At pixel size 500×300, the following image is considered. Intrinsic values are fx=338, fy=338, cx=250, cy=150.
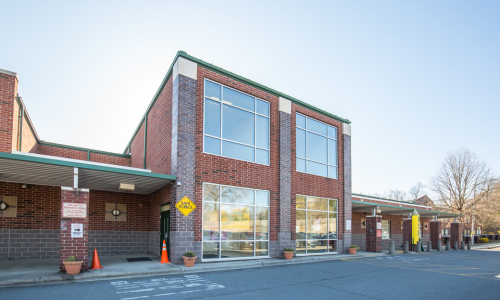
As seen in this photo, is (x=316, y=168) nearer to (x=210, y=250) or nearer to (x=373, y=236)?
(x=373, y=236)

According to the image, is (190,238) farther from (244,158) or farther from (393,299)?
(393,299)

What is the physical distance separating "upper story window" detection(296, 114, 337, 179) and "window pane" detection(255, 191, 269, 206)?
2751 millimetres

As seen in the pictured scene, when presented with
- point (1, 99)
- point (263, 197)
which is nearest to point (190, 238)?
point (263, 197)

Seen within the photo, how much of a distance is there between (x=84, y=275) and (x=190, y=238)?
3.91 m

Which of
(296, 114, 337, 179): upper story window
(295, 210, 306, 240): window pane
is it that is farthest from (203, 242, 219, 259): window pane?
(296, 114, 337, 179): upper story window

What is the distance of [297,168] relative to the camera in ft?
58.1

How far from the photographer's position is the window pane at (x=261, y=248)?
15172 mm

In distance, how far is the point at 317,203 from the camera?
1847 centimetres

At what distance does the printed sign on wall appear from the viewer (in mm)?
10594

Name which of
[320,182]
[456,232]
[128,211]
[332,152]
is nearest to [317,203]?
[320,182]

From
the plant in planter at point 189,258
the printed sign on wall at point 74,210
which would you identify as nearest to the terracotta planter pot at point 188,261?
the plant in planter at point 189,258

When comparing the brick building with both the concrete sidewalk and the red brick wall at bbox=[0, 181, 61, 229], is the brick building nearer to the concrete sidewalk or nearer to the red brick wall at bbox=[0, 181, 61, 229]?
the red brick wall at bbox=[0, 181, 61, 229]

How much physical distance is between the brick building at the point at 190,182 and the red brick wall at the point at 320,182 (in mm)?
74

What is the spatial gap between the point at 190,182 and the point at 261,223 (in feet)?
13.8
